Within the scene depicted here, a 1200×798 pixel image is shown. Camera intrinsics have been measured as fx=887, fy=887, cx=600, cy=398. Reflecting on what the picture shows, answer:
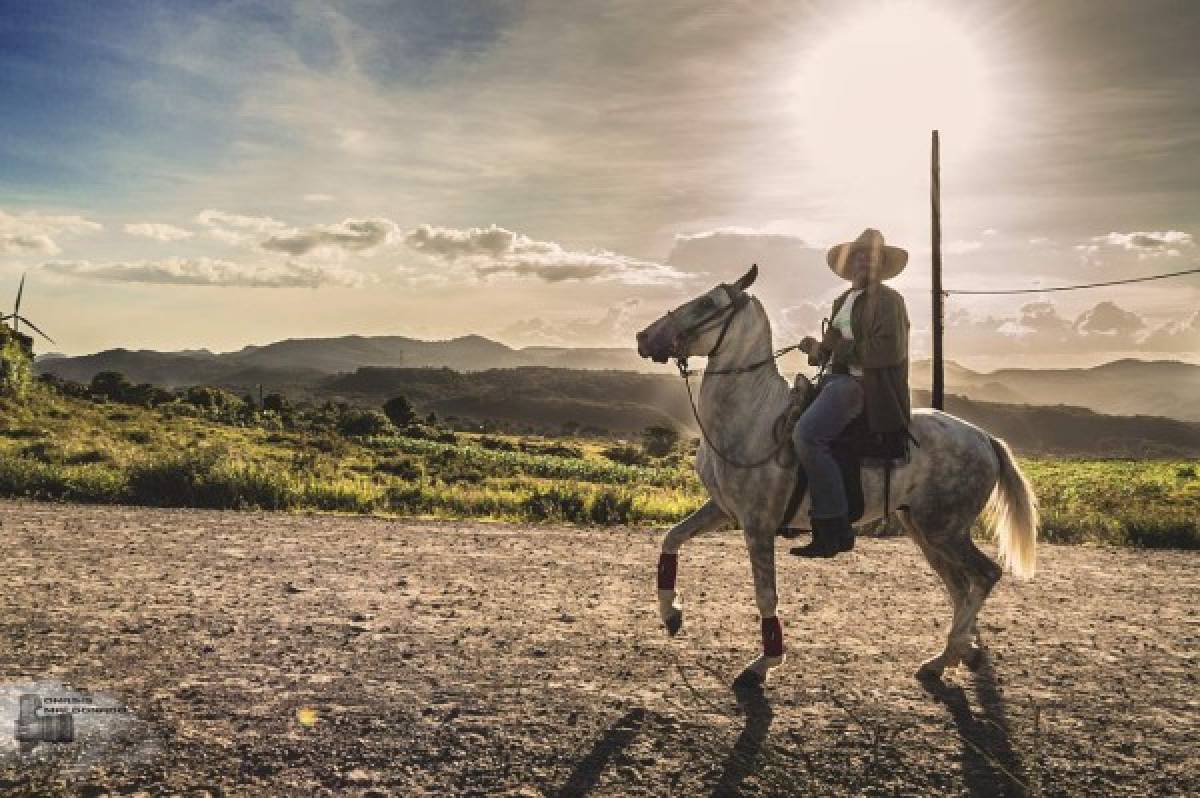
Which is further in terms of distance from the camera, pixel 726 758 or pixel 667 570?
pixel 667 570

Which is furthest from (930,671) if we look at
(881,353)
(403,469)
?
(403,469)

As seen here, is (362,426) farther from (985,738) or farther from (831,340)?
(985,738)

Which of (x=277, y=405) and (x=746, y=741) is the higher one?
(x=277, y=405)

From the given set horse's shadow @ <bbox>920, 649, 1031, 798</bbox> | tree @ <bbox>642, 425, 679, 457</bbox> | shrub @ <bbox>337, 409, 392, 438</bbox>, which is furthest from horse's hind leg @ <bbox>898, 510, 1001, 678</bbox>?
tree @ <bbox>642, 425, 679, 457</bbox>

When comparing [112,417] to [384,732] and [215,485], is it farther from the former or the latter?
[384,732]

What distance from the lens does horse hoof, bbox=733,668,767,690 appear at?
20.1 ft

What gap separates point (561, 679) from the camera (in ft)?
20.3

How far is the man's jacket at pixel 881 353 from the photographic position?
254 inches

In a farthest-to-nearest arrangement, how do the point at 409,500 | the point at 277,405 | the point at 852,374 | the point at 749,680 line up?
the point at 277,405, the point at 409,500, the point at 852,374, the point at 749,680

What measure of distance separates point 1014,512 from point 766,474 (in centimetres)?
231

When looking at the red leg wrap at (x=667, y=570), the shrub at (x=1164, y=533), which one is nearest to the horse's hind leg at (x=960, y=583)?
the red leg wrap at (x=667, y=570)

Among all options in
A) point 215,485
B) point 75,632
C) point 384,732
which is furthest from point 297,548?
point 384,732

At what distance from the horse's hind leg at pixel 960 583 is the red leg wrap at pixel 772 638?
117 cm

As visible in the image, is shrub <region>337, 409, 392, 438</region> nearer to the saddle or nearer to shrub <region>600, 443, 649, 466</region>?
shrub <region>600, 443, 649, 466</region>
